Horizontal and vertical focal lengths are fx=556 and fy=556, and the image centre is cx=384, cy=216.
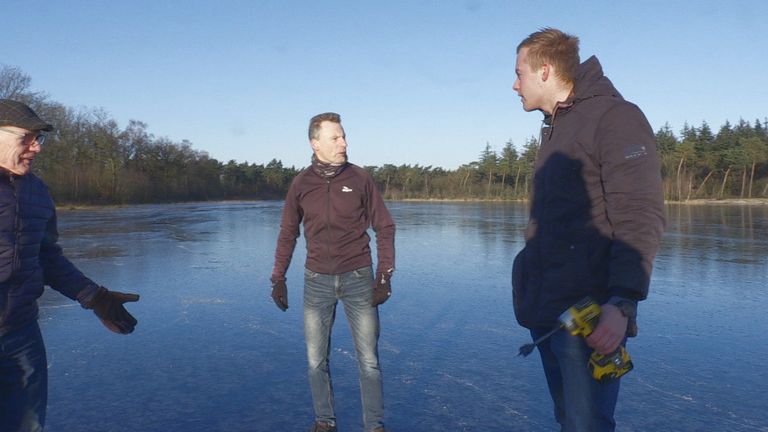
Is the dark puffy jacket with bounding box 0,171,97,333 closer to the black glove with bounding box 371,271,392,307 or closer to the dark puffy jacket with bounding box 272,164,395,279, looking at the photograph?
the dark puffy jacket with bounding box 272,164,395,279

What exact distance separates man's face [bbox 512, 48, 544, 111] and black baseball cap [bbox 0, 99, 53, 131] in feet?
7.13

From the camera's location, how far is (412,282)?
8391mm

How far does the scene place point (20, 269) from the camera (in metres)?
2.51

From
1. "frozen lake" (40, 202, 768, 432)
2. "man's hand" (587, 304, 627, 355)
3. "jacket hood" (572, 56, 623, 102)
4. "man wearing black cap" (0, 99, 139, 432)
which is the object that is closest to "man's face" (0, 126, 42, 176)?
"man wearing black cap" (0, 99, 139, 432)

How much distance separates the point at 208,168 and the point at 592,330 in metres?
71.9

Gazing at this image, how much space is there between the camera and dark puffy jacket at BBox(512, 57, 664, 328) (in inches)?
77.0

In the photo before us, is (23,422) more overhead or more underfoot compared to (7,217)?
more underfoot

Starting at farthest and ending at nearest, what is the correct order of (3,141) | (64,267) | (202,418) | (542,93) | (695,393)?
(695,393) < (202,418) < (64,267) < (3,141) < (542,93)

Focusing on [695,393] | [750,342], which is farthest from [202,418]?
[750,342]

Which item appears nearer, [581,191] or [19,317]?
[581,191]

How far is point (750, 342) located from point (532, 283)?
13.0 ft

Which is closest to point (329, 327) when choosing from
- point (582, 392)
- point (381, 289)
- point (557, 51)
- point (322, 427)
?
point (381, 289)

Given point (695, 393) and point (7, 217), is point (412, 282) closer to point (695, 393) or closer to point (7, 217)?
point (695, 393)

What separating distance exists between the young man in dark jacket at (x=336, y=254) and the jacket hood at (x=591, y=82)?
1654 millimetres
